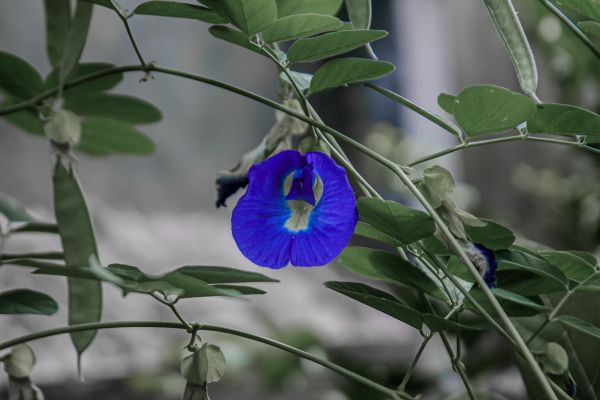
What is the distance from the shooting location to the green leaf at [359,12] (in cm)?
41

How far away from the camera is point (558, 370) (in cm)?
40

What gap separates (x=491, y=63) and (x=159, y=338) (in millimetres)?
1342

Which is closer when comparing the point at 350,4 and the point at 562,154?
the point at 350,4

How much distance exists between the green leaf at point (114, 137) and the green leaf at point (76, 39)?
0.46ft

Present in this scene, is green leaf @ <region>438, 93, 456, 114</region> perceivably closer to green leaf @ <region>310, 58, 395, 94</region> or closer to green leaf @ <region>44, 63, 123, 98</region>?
green leaf @ <region>310, 58, 395, 94</region>

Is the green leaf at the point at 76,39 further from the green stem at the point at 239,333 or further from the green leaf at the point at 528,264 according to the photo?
the green leaf at the point at 528,264

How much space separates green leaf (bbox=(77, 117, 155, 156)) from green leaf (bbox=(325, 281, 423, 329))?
0.27 m

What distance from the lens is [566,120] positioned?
1.20 feet

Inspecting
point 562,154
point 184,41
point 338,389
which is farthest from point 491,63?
point 338,389

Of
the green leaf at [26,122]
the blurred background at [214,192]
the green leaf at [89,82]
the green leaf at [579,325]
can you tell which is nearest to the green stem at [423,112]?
the green leaf at [579,325]

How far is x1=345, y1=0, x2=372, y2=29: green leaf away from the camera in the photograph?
41 cm

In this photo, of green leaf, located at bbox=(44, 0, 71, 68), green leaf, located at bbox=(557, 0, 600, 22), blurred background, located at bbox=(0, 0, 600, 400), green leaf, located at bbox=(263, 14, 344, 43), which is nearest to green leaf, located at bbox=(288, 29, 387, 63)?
green leaf, located at bbox=(263, 14, 344, 43)

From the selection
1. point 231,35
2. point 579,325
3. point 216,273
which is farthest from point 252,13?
point 579,325

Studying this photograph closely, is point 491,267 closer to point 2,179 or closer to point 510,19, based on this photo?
point 510,19
